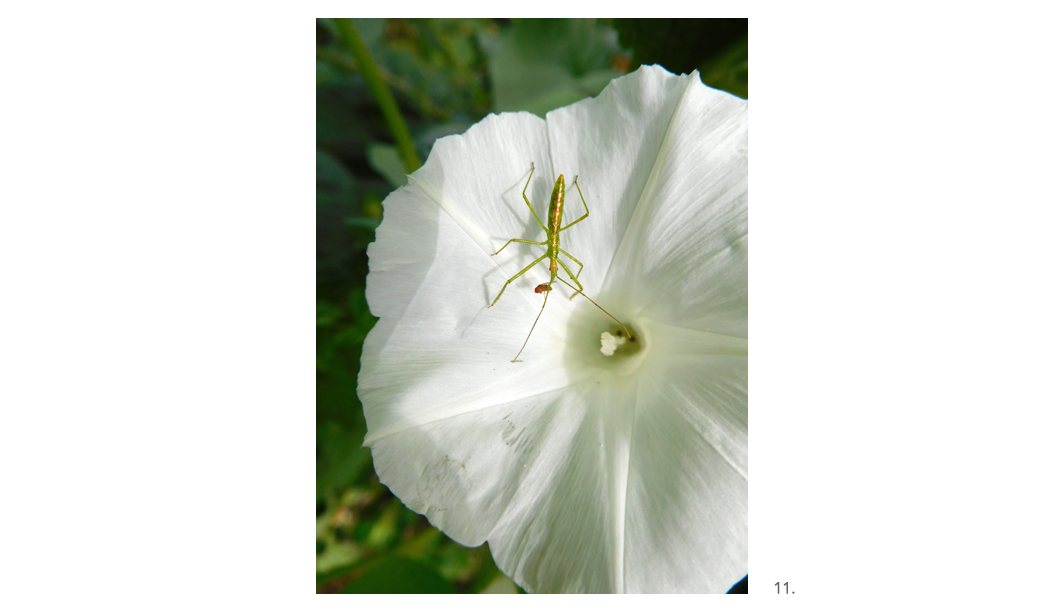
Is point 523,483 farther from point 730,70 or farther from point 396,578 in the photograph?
point 730,70

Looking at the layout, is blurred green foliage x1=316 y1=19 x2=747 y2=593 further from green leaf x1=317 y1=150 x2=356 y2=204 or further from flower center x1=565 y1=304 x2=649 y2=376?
flower center x1=565 y1=304 x2=649 y2=376

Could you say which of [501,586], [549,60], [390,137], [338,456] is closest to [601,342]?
[501,586]

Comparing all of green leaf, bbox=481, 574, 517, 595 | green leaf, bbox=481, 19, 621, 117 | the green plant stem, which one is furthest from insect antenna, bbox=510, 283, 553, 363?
green leaf, bbox=481, 19, 621, 117

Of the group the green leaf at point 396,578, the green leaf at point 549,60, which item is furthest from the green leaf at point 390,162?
the green leaf at point 396,578

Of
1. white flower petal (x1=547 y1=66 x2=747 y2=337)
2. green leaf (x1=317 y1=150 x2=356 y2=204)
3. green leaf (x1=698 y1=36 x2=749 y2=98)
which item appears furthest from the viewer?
green leaf (x1=317 y1=150 x2=356 y2=204)
